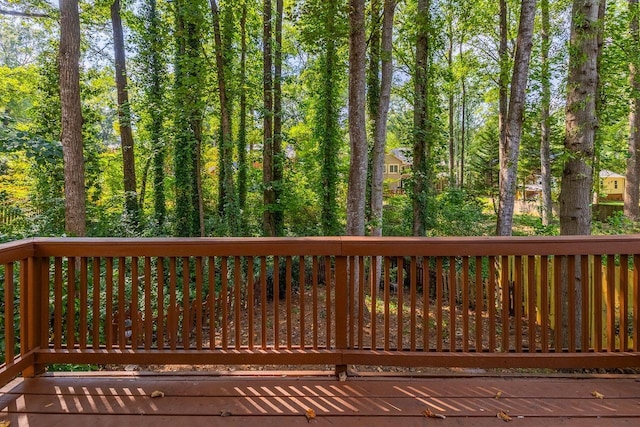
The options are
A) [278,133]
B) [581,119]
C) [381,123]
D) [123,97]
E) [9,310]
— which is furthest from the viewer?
[123,97]

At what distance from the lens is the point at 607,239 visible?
2.29 meters

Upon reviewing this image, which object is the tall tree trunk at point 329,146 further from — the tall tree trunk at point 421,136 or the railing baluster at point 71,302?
the railing baluster at point 71,302

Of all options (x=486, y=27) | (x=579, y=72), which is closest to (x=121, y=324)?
(x=579, y=72)

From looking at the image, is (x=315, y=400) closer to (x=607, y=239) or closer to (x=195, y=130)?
(x=607, y=239)

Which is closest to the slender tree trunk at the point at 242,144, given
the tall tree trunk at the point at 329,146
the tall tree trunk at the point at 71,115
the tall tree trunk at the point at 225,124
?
the tall tree trunk at the point at 225,124

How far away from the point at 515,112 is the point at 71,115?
754 centimetres

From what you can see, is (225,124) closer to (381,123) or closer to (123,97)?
(381,123)

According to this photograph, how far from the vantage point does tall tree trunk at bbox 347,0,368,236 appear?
5027 mm

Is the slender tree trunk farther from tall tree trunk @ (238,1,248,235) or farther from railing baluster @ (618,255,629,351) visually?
railing baluster @ (618,255,629,351)

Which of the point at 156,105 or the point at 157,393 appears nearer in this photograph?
the point at 157,393

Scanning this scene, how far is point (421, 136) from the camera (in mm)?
9195

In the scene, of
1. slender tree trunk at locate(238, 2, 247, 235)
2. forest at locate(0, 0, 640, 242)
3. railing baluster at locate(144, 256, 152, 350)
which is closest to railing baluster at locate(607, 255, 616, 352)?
railing baluster at locate(144, 256, 152, 350)

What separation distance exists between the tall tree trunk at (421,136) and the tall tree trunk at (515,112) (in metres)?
3.86

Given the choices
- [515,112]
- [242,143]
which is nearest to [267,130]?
[242,143]
